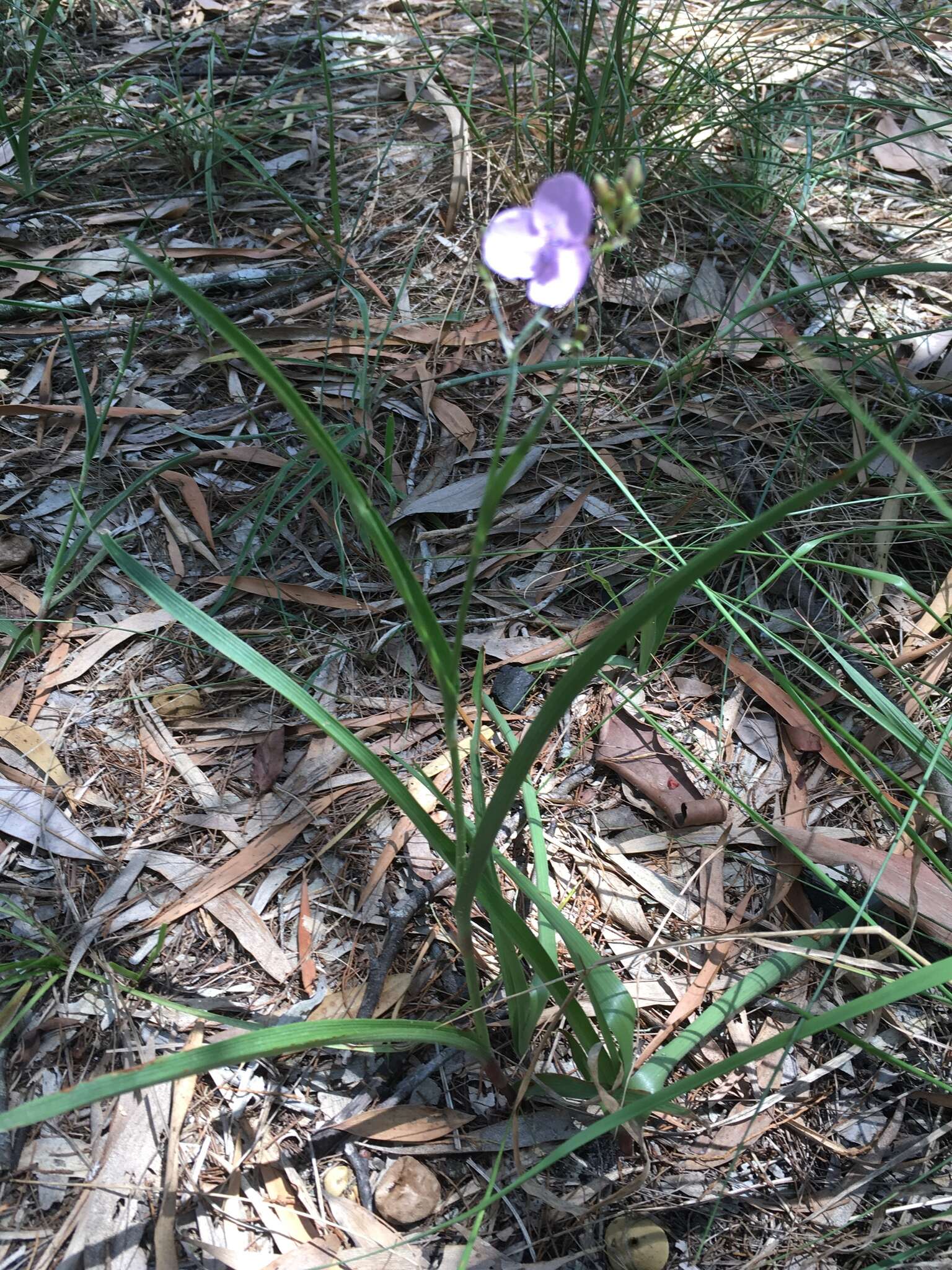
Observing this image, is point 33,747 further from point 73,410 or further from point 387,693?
point 73,410

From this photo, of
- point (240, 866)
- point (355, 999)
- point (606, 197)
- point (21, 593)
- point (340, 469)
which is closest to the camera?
point (606, 197)

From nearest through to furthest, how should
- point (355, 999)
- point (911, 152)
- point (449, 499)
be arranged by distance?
1. point (355, 999)
2. point (449, 499)
3. point (911, 152)

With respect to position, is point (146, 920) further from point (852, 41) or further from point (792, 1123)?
point (852, 41)

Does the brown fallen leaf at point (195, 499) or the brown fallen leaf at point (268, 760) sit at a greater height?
the brown fallen leaf at point (195, 499)

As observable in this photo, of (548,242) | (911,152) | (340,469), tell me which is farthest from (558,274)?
(911,152)

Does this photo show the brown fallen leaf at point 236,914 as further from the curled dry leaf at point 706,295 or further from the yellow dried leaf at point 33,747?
the curled dry leaf at point 706,295

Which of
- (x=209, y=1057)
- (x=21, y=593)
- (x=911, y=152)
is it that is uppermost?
(x=911, y=152)

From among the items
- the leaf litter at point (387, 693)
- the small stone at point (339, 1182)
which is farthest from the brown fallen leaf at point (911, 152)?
the small stone at point (339, 1182)
